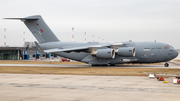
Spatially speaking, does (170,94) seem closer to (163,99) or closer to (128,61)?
(163,99)

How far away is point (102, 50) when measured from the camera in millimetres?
36094

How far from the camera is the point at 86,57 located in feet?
126

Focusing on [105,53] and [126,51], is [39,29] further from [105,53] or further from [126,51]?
[126,51]

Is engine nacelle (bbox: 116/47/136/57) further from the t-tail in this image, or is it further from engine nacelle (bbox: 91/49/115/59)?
the t-tail

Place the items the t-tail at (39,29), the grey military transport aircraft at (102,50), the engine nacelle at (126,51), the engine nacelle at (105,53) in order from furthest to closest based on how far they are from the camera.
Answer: the t-tail at (39,29) < the grey military transport aircraft at (102,50) < the engine nacelle at (105,53) < the engine nacelle at (126,51)

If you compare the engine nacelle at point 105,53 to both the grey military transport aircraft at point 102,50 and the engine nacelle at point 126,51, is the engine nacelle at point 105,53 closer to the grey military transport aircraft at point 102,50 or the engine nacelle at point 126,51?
the grey military transport aircraft at point 102,50

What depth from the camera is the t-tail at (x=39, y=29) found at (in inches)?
1551

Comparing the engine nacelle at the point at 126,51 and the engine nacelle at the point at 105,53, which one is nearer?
the engine nacelle at the point at 126,51

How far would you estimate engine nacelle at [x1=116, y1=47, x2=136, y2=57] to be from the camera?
35.3 metres

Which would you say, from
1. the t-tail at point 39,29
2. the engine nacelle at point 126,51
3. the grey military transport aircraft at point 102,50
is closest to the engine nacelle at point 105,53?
the grey military transport aircraft at point 102,50

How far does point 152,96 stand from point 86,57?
88.7ft

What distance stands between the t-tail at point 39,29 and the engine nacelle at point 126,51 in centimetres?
1191

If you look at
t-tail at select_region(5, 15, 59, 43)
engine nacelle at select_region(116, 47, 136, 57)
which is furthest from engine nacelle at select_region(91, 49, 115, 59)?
t-tail at select_region(5, 15, 59, 43)

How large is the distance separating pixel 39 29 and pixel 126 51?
15.3 metres
